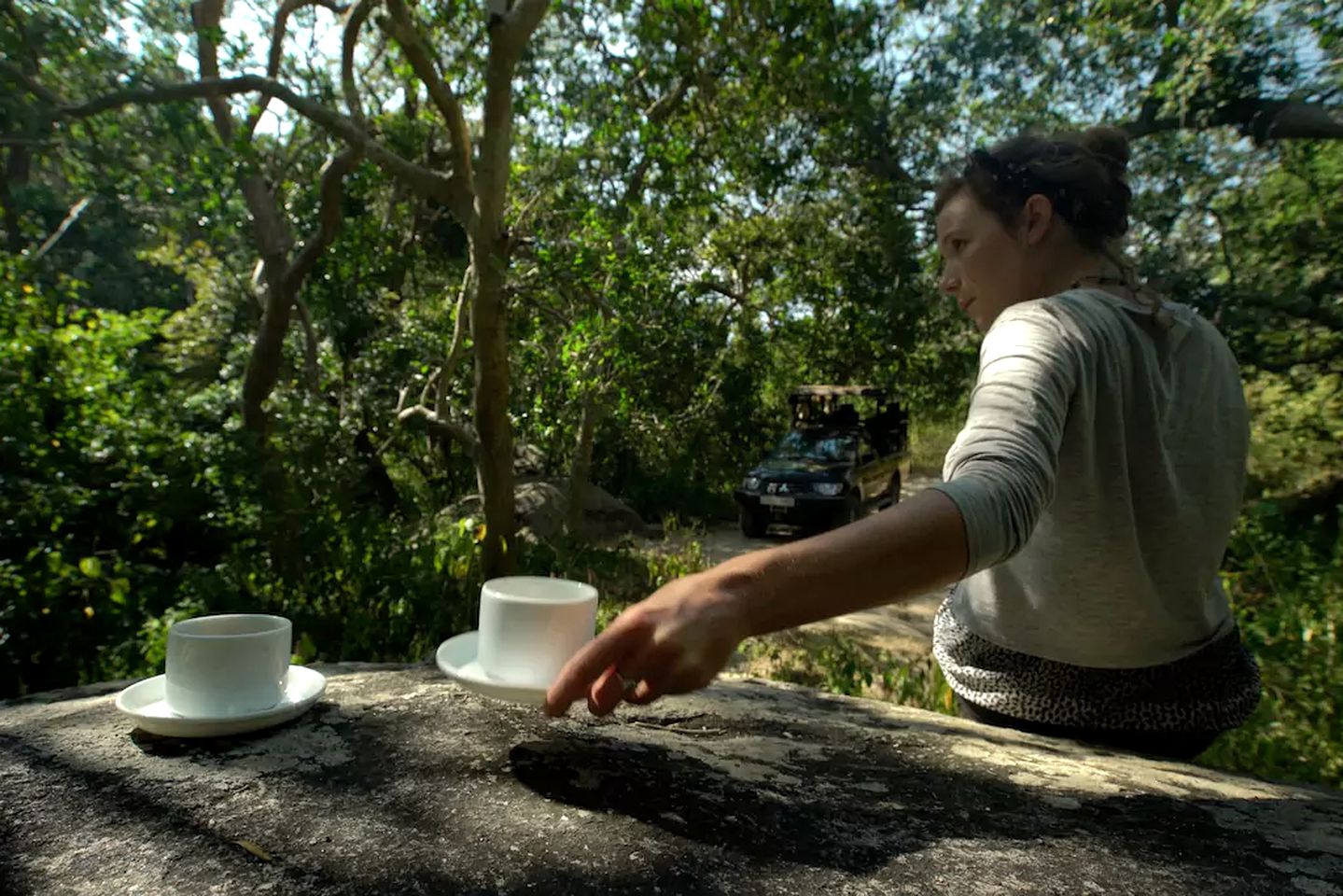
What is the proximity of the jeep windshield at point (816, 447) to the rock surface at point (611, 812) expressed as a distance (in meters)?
7.25

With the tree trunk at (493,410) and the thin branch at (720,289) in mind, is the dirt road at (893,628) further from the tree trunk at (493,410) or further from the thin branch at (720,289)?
the thin branch at (720,289)

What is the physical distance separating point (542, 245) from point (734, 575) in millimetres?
4576

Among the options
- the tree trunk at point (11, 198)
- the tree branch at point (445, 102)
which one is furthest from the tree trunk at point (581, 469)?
the tree trunk at point (11, 198)

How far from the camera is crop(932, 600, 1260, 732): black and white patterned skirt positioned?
119 centimetres

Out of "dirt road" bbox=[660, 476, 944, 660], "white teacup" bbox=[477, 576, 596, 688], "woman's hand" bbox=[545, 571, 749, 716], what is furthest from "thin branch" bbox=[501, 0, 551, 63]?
"woman's hand" bbox=[545, 571, 749, 716]

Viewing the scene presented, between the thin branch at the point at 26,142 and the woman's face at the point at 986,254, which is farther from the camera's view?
the thin branch at the point at 26,142

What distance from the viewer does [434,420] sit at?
16.1 feet

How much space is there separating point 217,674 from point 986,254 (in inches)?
48.8

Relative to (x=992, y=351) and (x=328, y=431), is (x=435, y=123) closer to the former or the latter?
(x=328, y=431)

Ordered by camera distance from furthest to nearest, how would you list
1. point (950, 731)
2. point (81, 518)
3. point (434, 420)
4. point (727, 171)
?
point (727, 171)
point (434, 420)
point (81, 518)
point (950, 731)

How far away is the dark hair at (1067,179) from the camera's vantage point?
1.22 m

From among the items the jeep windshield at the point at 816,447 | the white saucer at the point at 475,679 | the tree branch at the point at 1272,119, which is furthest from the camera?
the jeep windshield at the point at 816,447

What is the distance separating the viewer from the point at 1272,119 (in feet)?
18.1

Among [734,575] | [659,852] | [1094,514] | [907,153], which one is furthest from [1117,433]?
[907,153]
